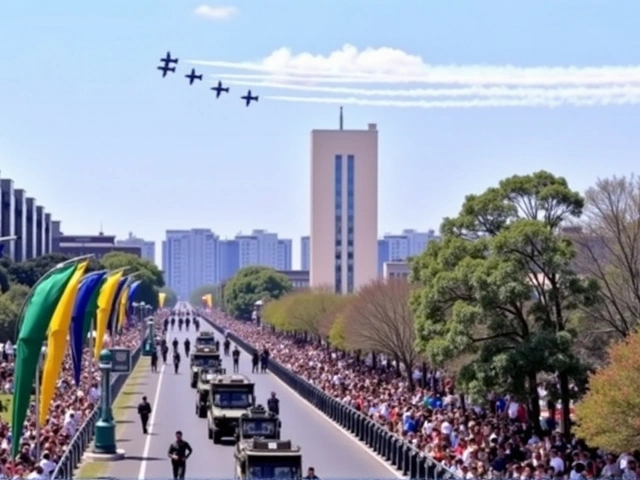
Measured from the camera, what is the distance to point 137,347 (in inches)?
4031

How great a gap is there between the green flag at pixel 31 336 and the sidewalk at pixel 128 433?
171 inches

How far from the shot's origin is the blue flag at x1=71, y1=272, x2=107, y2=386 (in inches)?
1684

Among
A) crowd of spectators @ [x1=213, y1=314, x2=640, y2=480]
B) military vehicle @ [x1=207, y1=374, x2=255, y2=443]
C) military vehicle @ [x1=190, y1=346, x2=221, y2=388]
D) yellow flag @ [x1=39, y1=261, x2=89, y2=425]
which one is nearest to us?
crowd of spectators @ [x1=213, y1=314, x2=640, y2=480]

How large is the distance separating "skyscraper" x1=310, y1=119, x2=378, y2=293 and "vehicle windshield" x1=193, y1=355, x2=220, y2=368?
4514 inches

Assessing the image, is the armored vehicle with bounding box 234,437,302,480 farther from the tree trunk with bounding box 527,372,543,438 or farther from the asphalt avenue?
the tree trunk with bounding box 527,372,543,438

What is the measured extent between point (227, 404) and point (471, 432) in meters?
12.4

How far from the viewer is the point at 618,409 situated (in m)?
28.2

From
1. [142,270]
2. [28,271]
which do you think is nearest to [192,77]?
[28,271]

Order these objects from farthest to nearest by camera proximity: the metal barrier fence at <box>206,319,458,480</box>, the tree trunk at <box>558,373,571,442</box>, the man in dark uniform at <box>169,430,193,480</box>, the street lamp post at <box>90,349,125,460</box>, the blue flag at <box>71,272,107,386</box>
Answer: the blue flag at <box>71,272,107,386</box> < the street lamp post at <box>90,349,125,460</box> < the tree trunk at <box>558,373,571,442</box> < the man in dark uniform at <box>169,430,193,480</box> < the metal barrier fence at <box>206,319,458,480</box>

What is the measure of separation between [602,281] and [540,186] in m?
3.47

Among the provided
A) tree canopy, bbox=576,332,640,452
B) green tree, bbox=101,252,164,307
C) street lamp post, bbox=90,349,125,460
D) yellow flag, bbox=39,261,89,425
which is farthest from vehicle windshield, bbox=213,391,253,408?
green tree, bbox=101,252,164,307

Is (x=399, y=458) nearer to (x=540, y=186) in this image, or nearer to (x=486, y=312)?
(x=486, y=312)

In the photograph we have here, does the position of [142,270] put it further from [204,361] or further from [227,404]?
[227,404]

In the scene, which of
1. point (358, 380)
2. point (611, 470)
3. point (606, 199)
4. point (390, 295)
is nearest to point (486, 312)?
point (606, 199)
